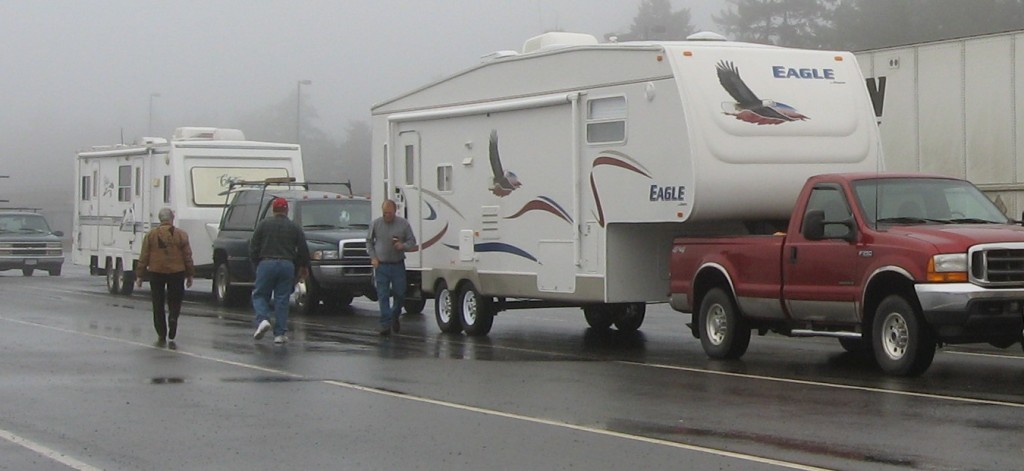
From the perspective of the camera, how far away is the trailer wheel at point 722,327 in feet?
53.4

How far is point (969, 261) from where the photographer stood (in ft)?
45.0

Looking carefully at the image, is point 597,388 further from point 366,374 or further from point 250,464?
point 250,464

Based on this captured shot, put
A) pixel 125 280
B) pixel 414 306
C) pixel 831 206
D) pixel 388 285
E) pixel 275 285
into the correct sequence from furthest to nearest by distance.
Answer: pixel 125 280, pixel 414 306, pixel 388 285, pixel 275 285, pixel 831 206

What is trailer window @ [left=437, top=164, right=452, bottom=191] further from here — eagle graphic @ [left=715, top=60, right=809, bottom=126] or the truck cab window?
the truck cab window

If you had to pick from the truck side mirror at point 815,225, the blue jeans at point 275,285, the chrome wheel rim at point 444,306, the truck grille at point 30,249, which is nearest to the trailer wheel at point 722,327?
the truck side mirror at point 815,225

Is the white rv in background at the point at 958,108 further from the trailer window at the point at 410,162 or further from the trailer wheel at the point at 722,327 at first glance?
the trailer window at the point at 410,162

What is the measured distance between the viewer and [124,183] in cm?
3244

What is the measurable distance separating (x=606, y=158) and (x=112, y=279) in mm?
17460

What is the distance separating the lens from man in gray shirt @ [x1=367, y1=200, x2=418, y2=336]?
2000 cm

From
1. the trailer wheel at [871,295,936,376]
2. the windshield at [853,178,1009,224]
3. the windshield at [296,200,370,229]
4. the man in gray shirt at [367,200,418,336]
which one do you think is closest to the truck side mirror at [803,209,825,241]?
the windshield at [853,178,1009,224]

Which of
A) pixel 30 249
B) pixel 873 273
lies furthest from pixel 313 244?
pixel 30 249

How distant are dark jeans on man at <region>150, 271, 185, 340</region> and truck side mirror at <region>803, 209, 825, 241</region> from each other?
8064 mm

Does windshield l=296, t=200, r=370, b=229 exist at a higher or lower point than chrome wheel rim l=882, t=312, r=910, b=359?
higher

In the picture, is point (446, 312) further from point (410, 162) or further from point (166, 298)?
point (166, 298)
